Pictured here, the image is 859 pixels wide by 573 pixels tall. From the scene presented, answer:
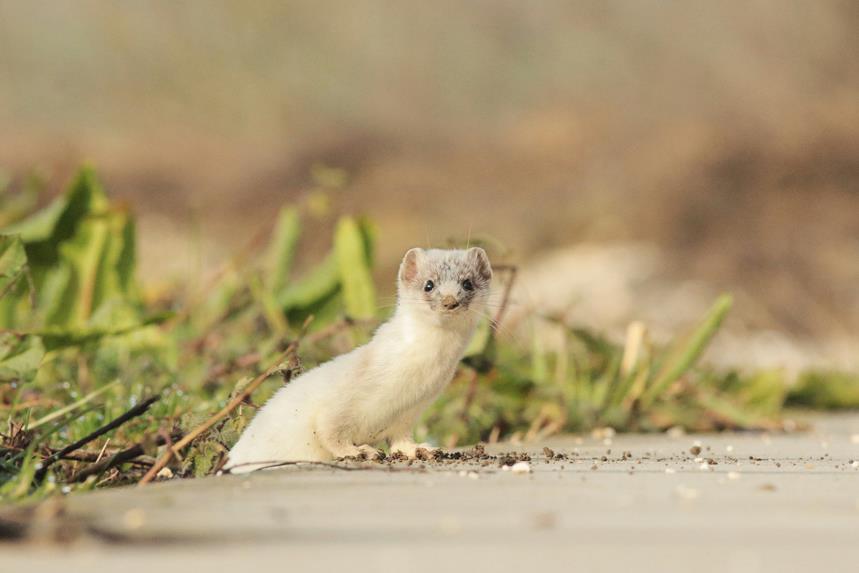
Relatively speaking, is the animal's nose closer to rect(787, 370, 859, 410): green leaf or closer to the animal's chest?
the animal's chest

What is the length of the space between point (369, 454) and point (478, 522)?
3.21 feet

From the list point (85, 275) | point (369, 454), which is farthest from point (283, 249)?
point (369, 454)

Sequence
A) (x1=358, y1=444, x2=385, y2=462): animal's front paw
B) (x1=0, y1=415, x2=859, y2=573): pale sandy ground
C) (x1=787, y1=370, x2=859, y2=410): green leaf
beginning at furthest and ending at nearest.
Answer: (x1=787, y1=370, x2=859, y2=410): green leaf, (x1=358, y1=444, x2=385, y2=462): animal's front paw, (x1=0, y1=415, x2=859, y2=573): pale sandy ground

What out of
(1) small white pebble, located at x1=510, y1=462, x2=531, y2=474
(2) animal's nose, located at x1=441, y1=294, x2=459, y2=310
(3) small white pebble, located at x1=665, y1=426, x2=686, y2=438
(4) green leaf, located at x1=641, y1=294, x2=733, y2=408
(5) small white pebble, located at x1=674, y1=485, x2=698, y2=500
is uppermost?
(2) animal's nose, located at x1=441, y1=294, x2=459, y2=310

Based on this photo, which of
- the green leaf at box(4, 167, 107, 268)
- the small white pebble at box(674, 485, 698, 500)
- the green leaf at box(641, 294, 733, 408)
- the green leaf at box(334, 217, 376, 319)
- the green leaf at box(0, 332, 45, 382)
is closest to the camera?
the small white pebble at box(674, 485, 698, 500)

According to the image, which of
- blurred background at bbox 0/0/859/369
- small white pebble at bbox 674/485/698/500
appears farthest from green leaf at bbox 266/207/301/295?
blurred background at bbox 0/0/859/369

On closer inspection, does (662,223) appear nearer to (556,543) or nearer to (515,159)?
(515,159)

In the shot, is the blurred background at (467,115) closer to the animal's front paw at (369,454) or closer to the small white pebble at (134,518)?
the animal's front paw at (369,454)

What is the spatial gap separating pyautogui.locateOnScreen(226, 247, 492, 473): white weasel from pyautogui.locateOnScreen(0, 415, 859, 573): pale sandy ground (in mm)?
355

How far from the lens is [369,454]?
2.54m

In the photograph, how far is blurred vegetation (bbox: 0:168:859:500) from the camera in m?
2.87

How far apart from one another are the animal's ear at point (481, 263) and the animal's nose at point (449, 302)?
22 centimetres

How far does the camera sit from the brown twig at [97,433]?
87.1 inches

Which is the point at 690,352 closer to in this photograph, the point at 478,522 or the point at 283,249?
the point at 283,249
